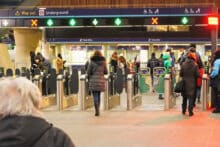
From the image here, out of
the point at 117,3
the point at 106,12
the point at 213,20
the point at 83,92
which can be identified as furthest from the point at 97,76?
Answer: the point at 117,3

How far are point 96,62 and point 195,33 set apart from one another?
1614 centimetres

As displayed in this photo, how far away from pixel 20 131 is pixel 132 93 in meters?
12.8

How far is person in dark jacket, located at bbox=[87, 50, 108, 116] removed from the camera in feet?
43.4

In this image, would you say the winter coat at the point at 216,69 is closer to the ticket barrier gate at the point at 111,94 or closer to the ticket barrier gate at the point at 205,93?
the ticket barrier gate at the point at 205,93

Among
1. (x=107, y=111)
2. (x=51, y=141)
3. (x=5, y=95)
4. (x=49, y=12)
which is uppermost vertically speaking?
(x=49, y=12)

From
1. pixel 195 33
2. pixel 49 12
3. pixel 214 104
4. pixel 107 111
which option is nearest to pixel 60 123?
pixel 107 111

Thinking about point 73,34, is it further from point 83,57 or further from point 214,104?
point 214,104

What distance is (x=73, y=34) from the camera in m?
29.7

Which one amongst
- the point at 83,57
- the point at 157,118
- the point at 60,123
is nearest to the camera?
the point at 60,123

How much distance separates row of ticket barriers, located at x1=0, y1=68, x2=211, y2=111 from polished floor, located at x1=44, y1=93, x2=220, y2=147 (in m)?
0.40

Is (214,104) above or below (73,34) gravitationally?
below

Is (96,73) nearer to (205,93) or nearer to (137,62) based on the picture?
(205,93)

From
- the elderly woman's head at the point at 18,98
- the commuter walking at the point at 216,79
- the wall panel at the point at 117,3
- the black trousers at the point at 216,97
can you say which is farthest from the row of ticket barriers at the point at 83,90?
the wall panel at the point at 117,3

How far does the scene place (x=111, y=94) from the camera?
15.8m
